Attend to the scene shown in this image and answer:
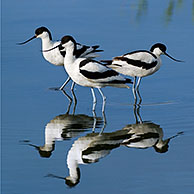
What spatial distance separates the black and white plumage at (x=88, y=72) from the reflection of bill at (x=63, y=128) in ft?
1.97

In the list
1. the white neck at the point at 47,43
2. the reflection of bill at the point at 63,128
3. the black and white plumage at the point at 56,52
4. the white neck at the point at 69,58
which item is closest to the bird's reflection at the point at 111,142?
the reflection of bill at the point at 63,128

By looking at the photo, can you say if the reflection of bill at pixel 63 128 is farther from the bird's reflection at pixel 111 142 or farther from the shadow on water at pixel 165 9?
the shadow on water at pixel 165 9

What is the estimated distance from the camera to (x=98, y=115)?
915cm

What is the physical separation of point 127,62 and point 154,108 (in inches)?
47.4

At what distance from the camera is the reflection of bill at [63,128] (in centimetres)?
777

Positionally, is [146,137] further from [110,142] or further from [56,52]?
[56,52]

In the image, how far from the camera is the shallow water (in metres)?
6.79

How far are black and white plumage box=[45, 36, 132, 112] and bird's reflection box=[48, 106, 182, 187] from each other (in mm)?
1027

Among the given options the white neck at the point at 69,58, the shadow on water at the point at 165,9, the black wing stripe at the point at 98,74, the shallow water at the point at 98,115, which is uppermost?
the white neck at the point at 69,58

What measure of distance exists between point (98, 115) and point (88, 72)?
2.17 feet

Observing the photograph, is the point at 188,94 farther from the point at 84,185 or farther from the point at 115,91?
the point at 84,185

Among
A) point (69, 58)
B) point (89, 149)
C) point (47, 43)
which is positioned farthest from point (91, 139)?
point (47, 43)

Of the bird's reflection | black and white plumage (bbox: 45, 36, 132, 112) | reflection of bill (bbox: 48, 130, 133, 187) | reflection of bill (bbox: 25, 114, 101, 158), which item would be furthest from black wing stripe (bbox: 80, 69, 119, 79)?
reflection of bill (bbox: 48, 130, 133, 187)

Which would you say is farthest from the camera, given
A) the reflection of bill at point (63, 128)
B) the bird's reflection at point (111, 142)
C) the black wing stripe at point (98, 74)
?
the black wing stripe at point (98, 74)
